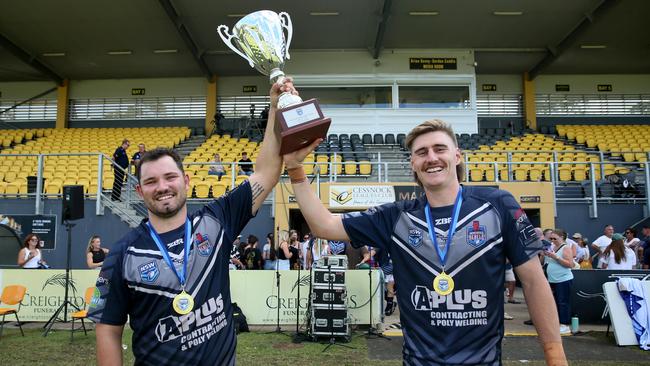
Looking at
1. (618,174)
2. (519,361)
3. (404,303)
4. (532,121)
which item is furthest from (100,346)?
(532,121)

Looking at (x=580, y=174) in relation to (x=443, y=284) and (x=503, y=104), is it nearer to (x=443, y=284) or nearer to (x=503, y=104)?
(x=503, y=104)

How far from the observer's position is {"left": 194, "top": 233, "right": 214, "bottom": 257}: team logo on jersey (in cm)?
219

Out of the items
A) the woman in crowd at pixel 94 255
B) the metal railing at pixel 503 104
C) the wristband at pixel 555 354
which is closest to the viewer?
the wristband at pixel 555 354

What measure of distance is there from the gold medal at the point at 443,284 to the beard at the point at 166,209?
3.98 feet

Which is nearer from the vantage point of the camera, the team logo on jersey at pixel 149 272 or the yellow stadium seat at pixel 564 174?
the team logo on jersey at pixel 149 272

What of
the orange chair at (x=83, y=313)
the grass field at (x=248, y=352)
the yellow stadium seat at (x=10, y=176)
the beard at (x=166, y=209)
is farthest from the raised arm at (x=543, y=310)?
the yellow stadium seat at (x=10, y=176)

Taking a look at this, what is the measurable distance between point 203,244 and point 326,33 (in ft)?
59.2

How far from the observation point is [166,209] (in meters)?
2.13

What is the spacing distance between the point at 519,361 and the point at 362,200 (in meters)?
7.03

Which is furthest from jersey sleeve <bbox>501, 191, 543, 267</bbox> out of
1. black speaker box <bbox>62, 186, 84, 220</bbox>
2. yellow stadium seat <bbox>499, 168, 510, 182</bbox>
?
yellow stadium seat <bbox>499, 168, 510, 182</bbox>

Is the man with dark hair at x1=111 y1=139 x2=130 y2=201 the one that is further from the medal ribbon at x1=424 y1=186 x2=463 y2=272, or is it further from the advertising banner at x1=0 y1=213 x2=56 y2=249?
the medal ribbon at x1=424 y1=186 x2=463 y2=272

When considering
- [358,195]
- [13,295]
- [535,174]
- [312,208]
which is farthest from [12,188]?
[535,174]

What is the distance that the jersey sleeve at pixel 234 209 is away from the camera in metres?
2.38

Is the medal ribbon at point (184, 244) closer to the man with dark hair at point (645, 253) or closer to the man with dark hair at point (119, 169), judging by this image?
the man with dark hair at point (119, 169)
